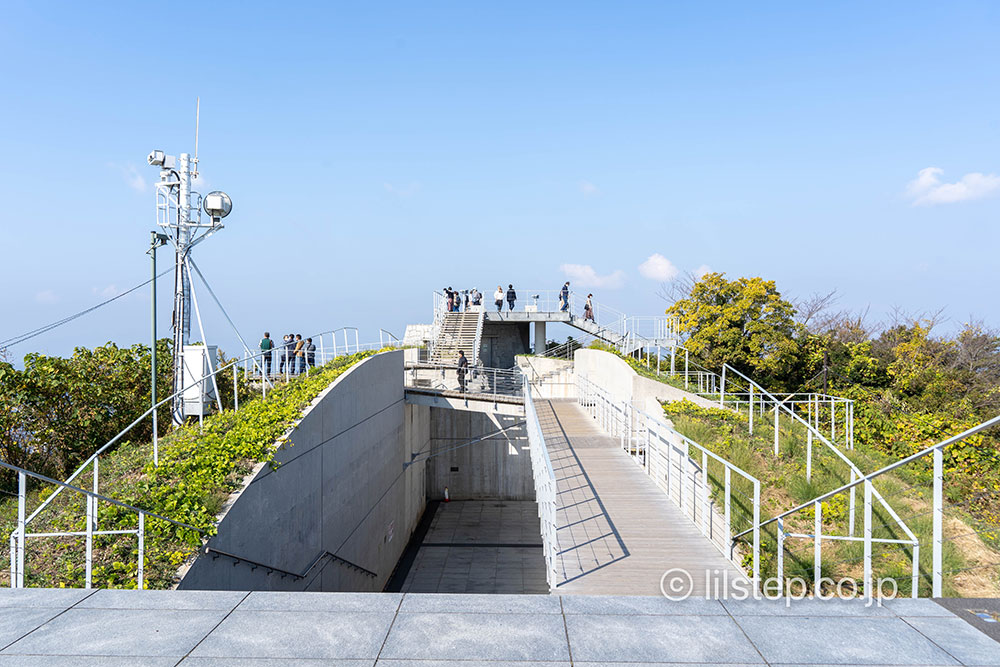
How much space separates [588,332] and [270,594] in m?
27.1

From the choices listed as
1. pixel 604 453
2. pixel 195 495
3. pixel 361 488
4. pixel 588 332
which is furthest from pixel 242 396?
pixel 588 332

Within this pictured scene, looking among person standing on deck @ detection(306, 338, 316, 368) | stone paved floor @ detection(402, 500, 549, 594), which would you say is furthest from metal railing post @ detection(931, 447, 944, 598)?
person standing on deck @ detection(306, 338, 316, 368)

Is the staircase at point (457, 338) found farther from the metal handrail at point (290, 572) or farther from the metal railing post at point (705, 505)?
the metal railing post at point (705, 505)

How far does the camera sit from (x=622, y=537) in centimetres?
783

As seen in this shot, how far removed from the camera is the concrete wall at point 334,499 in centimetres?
929

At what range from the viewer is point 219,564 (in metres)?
8.26

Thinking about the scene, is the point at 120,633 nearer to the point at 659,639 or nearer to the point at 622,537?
the point at 659,639

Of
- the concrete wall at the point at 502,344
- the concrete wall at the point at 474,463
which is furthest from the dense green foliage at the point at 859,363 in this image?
the concrete wall at the point at 502,344

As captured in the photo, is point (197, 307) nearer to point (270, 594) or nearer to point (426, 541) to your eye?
point (270, 594)

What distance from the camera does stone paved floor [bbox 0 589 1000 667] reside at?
138 inches

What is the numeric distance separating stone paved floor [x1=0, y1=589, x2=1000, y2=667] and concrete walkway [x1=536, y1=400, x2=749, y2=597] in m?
2.47

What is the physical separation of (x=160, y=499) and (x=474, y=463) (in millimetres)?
20185

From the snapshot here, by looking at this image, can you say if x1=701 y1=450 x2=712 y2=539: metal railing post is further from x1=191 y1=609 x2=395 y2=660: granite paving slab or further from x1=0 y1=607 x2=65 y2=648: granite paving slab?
x1=0 y1=607 x2=65 y2=648: granite paving slab

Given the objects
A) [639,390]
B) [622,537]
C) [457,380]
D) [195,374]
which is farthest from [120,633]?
[457,380]
